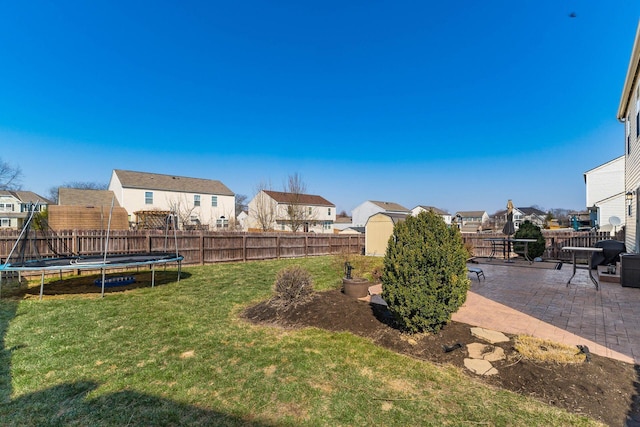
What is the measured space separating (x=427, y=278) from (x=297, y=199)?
23.5m

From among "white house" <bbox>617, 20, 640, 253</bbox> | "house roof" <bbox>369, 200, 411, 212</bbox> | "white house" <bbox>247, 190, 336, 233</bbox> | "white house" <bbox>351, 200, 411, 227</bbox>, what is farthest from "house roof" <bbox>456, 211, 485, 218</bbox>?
"white house" <bbox>617, 20, 640, 253</bbox>

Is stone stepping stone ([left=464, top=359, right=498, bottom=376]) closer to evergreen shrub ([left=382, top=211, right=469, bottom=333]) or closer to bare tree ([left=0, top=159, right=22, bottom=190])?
evergreen shrub ([left=382, top=211, right=469, bottom=333])

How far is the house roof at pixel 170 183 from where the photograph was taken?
1104 inches

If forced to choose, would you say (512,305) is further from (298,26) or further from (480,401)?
(298,26)

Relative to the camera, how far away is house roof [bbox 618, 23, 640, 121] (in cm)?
757

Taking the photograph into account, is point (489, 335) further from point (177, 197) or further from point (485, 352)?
point (177, 197)

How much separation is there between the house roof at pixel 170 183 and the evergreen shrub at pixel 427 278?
99.5 feet

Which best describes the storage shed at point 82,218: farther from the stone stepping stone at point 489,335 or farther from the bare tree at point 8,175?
the bare tree at point 8,175

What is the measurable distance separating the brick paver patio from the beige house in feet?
28.4

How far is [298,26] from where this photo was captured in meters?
12.8

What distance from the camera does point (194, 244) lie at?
1275 centimetres

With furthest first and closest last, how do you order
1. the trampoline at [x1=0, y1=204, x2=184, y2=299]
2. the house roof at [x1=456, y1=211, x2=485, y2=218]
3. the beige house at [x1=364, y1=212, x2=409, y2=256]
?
the house roof at [x1=456, y1=211, x2=485, y2=218] → the beige house at [x1=364, y1=212, x2=409, y2=256] → the trampoline at [x1=0, y1=204, x2=184, y2=299]

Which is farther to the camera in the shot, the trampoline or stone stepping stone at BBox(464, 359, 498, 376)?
the trampoline

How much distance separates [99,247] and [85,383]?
9.61 metres
